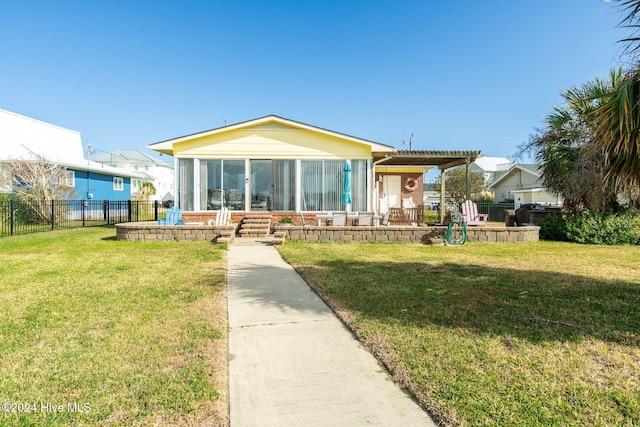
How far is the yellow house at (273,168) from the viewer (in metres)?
13.4

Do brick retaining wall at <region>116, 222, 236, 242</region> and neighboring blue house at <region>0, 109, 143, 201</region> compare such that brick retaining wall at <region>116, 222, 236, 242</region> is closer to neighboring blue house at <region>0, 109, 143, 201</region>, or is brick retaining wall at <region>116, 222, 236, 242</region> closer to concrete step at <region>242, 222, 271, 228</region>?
concrete step at <region>242, 222, 271, 228</region>

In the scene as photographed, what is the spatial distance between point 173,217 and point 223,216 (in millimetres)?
1696

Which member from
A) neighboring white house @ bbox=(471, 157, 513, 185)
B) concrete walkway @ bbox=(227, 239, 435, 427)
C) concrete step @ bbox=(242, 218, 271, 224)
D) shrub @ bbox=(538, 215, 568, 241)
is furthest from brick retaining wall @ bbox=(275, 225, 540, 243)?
neighboring white house @ bbox=(471, 157, 513, 185)

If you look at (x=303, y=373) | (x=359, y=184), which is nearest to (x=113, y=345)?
(x=303, y=373)

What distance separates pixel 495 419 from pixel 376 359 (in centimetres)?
103

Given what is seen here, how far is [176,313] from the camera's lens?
4.11m

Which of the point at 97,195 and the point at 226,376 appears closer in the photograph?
the point at 226,376

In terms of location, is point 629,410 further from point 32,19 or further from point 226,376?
point 32,19

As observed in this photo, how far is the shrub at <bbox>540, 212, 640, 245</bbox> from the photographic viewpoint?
10.7 m

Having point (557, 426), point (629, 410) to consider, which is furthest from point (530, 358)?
point (557, 426)

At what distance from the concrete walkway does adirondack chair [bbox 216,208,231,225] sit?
8.25 meters

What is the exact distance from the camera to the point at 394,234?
11.0 m

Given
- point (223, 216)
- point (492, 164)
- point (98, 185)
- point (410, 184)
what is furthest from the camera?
point (492, 164)

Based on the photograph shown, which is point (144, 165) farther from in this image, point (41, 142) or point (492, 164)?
point (492, 164)
